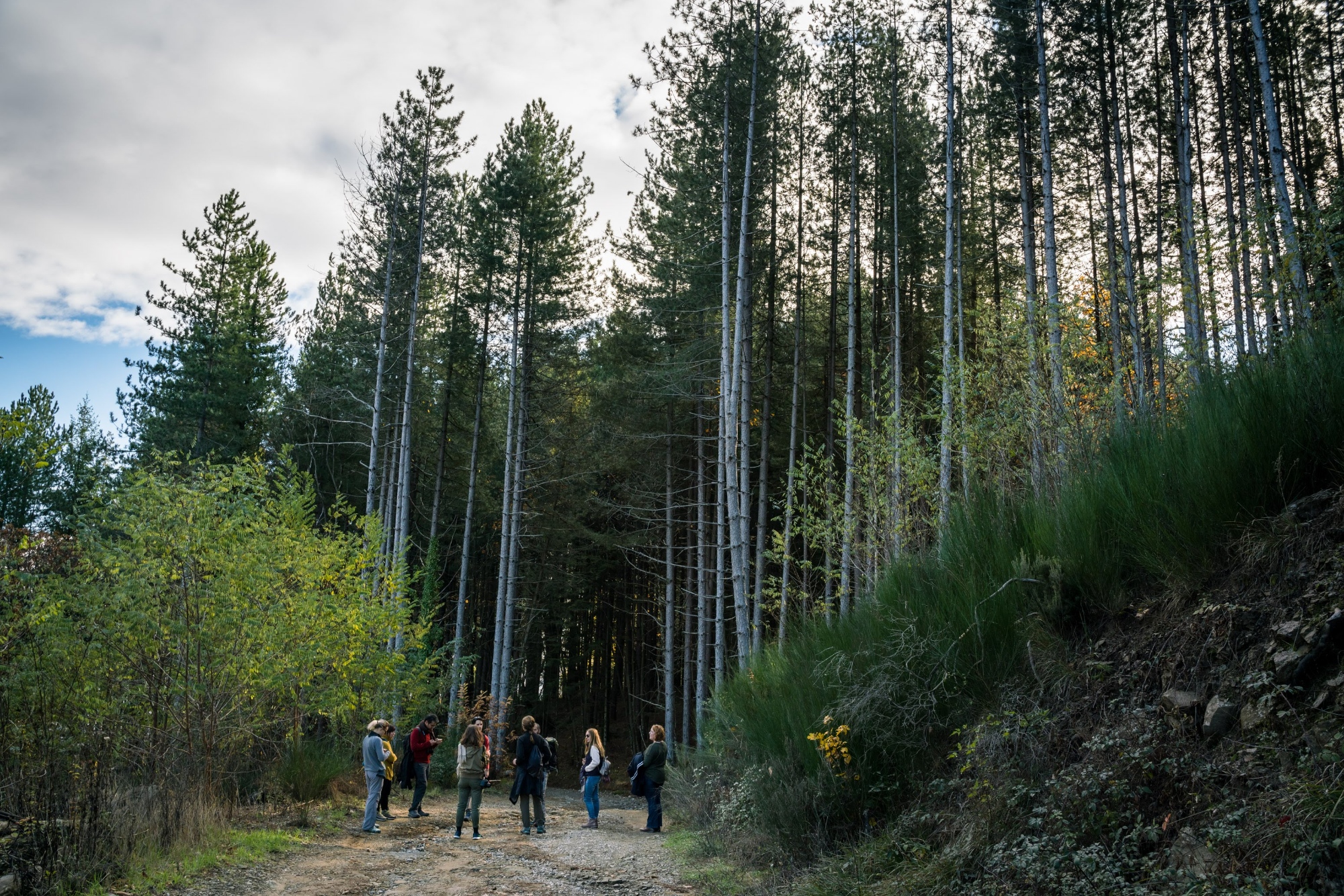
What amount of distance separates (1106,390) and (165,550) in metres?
10.4

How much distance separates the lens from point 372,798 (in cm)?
1078

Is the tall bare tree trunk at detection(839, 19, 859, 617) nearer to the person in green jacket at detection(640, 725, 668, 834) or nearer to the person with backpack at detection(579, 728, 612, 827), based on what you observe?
the person in green jacket at detection(640, 725, 668, 834)

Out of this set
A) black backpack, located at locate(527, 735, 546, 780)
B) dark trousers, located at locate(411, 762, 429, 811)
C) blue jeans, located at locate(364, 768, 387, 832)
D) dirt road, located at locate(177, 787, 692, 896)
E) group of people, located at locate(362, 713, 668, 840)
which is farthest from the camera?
dark trousers, located at locate(411, 762, 429, 811)

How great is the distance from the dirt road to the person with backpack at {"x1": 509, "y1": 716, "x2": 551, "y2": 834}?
286 mm

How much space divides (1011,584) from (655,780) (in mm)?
7781

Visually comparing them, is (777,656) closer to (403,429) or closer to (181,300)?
(403,429)

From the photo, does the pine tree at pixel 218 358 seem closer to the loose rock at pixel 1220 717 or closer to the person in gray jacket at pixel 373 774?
the person in gray jacket at pixel 373 774

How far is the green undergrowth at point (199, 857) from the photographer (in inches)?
255

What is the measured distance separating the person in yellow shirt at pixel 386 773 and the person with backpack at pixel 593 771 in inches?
113

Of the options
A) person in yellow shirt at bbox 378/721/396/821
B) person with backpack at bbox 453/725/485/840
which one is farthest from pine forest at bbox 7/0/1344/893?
person with backpack at bbox 453/725/485/840

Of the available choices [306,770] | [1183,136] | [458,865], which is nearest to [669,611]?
[306,770]

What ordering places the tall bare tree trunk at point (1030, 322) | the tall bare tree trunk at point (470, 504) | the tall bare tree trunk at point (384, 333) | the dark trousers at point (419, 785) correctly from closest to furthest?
the tall bare tree trunk at point (1030, 322) < the dark trousers at point (419, 785) < the tall bare tree trunk at point (384, 333) < the tall bare tree trunk at point (470, 504)

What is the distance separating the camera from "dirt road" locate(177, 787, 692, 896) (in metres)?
7.25

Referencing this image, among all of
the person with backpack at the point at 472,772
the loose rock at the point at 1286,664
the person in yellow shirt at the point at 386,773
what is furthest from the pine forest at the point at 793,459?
the person with backpack at the point at 472,772
